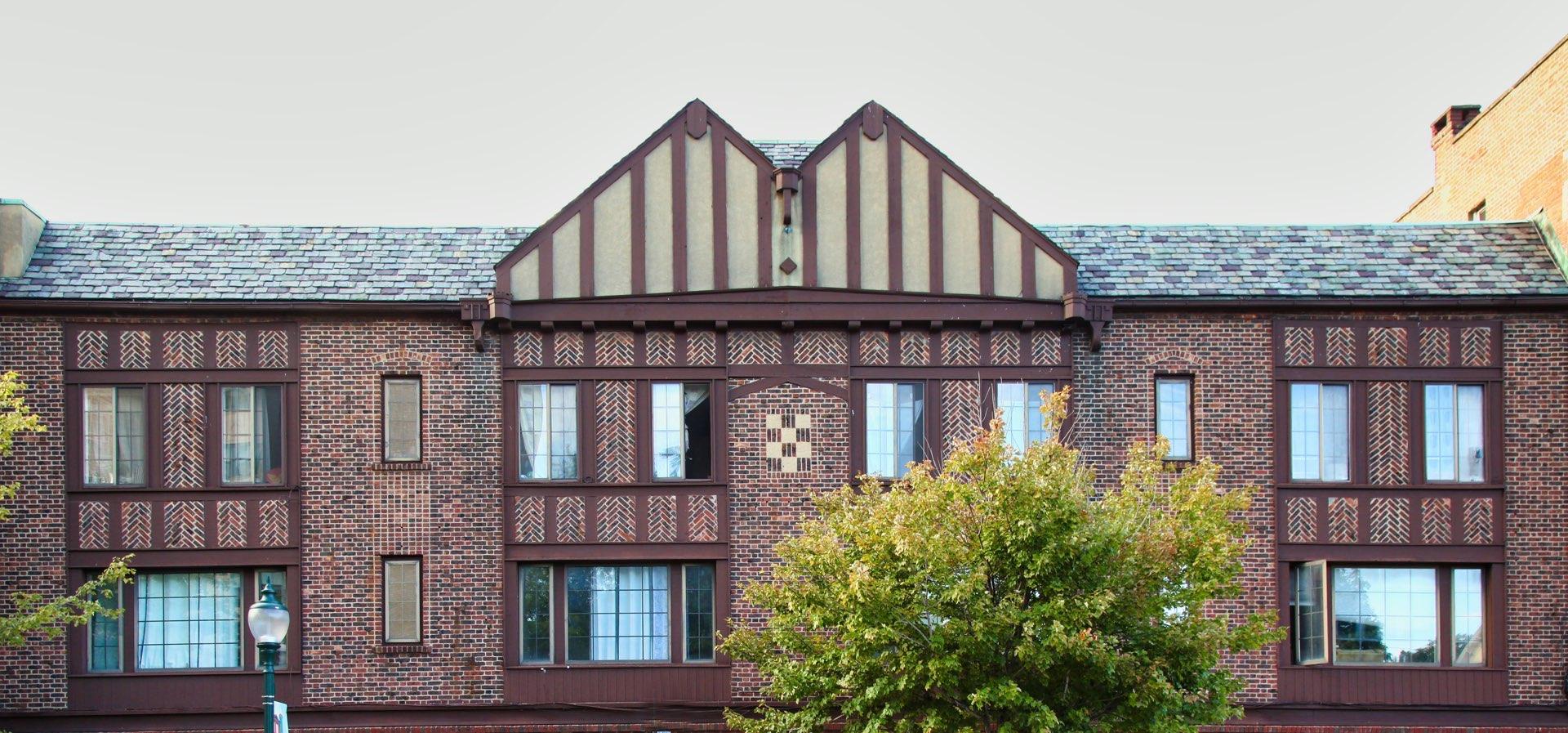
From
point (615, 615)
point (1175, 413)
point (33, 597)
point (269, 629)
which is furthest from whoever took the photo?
point (1175, 413)

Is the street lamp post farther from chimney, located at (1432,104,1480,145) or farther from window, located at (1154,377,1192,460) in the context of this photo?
chimney, located at (1432,104,1480,145)

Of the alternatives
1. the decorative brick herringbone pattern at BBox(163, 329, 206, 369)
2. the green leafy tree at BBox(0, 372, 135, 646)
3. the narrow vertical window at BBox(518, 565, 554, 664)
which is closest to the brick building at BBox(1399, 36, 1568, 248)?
the narrow vertical window at BBox(518, 565, 554, 664)

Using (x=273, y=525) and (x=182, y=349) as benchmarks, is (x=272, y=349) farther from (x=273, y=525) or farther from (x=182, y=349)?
(x=273, y=525)

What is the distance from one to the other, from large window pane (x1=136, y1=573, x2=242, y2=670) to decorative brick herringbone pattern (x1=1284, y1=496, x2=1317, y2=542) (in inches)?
585

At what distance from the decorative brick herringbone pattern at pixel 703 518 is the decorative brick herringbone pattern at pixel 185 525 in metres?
6.75

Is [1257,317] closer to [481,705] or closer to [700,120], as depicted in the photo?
[700,120]

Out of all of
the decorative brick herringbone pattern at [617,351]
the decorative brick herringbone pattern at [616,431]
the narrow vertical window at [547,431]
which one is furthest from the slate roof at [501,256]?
the decorative brick herringbone pattern at [616,431]

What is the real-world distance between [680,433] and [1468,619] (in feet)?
38.0

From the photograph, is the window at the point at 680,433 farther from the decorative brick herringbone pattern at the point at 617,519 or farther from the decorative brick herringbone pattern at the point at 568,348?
the decorative brick herringbone pattern at the point at 568,348

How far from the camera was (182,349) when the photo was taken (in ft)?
71.9

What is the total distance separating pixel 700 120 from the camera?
22203 millimetres

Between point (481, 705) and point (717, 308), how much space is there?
20.9 feet

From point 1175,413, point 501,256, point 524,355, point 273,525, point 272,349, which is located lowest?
point 273,525

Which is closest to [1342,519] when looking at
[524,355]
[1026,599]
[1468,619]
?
[1468,619]
